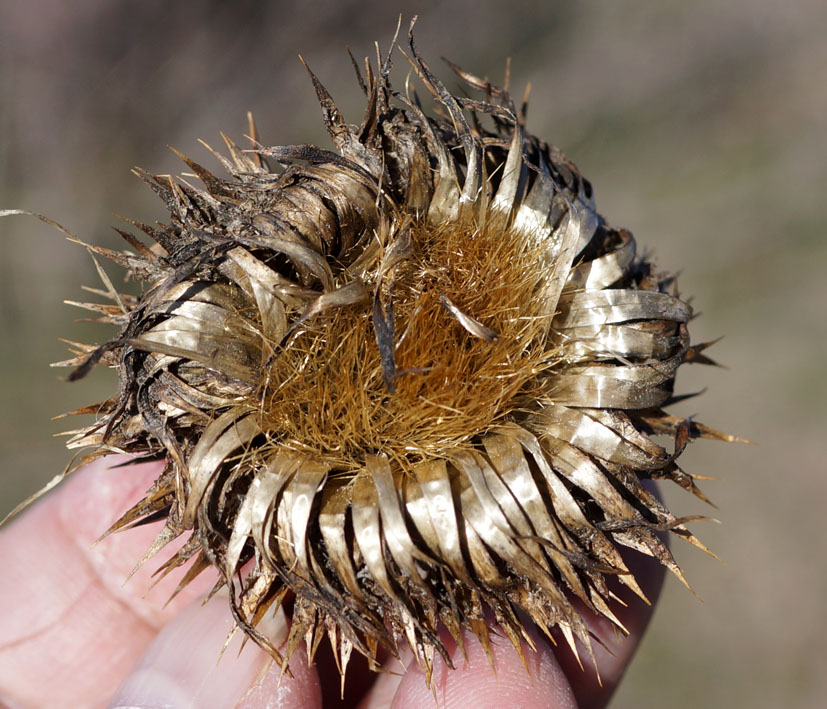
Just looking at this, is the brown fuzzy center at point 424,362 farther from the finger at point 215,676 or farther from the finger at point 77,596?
the finger at point 77,596

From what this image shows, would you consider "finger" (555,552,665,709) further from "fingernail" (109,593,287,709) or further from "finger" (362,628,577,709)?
"fingernail" (109,593,287,709)

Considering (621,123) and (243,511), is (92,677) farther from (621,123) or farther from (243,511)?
(621,123)

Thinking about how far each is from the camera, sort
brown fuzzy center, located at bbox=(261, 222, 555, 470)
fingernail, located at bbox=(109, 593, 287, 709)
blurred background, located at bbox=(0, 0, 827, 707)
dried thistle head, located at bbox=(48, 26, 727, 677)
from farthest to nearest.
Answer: blurred background, located at bbox=(0, 0, 827, 707) < fingernail, located at bbox=(109, 593, 287, 709) < brown fuzzy center, located at bbox=(261, 222, 555, 470) < dried thistle head, located at bbox=(48, 26, 727, 677)

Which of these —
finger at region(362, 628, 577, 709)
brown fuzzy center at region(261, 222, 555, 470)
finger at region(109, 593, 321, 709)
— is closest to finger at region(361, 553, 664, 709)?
finger at region(362, 628, 577, 709)

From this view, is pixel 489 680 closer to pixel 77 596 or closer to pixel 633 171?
pixel 77 596

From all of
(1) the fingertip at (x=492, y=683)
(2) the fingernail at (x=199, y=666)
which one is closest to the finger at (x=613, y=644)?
(1) the fingertip at (x=492, y=683)

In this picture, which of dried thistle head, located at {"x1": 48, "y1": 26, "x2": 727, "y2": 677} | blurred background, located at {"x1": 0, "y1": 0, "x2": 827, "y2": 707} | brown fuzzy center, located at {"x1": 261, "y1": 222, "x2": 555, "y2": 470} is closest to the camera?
dried thistle head, located at {"x1": 48, "y1": 26, "x2": 727, "y2": 677}

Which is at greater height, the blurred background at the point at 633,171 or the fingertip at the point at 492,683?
the blurred background at the point at 633,171

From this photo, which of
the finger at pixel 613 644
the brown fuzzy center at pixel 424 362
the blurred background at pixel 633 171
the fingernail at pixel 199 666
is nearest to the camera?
the brown fuzzy center at pixel 424 362

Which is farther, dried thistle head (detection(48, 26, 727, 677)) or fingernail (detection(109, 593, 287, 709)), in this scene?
fingernail (detection(109, 593, 287, 709))
